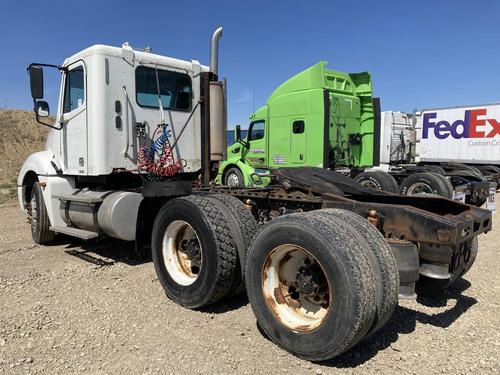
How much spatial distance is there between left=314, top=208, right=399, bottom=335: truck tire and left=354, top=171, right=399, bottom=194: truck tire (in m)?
8.02

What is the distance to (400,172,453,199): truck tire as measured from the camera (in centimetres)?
1012

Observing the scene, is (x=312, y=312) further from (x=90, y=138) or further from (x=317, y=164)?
(x=317, y=164)

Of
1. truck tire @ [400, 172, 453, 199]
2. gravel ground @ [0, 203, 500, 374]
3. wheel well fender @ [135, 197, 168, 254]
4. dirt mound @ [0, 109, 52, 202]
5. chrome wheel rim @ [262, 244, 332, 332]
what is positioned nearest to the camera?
gravel ground @ [0, 203, 500, 374]

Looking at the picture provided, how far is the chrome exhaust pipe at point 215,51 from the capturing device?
6086mm

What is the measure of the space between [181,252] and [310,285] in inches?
67.2

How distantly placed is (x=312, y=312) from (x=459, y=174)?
33.0 feet

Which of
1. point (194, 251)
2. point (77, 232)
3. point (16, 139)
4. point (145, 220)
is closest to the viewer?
point (194, 251)

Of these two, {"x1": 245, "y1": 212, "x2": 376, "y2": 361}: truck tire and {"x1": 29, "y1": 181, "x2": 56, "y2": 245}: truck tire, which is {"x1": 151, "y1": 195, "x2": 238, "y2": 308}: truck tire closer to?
{"x1": 245, "y1": 212, "x2": 376, "y2": 361}: truck tire

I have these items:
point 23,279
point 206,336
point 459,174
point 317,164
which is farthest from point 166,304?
point 459,174

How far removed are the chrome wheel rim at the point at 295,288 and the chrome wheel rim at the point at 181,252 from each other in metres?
1.05

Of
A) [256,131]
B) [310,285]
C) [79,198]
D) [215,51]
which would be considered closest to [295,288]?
[310,285]

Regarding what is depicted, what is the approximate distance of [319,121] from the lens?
10.4 meters

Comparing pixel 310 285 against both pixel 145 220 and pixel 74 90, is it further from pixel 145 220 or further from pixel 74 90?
pixel 74 90

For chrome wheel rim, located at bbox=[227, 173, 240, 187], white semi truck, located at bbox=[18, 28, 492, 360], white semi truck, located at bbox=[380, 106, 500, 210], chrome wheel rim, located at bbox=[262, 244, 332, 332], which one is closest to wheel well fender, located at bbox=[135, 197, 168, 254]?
white semi truck, located at bbox=[18, 28, 492, 360]
